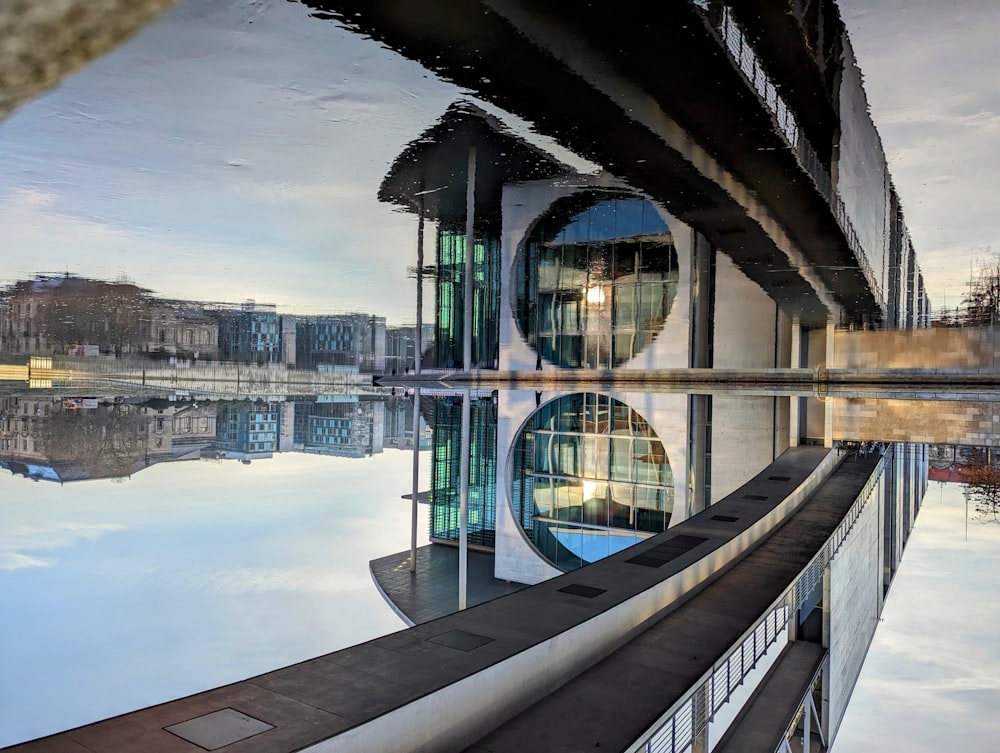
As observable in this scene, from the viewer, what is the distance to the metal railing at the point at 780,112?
5312 mm

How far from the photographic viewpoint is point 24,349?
12969 mm

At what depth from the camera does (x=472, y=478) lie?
2356 cm

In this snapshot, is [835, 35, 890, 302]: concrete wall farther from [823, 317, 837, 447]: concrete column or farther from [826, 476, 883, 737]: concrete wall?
[826, 476, 883, 737]: concrete wall

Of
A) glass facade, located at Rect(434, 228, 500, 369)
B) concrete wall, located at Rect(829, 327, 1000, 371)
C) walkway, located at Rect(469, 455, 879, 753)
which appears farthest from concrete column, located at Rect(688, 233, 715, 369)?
walkway, located at Rect(469, 455, 879, 753)

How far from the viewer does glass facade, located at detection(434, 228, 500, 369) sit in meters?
26.4

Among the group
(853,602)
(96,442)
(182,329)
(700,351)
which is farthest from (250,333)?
(853,602)

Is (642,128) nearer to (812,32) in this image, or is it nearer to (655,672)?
(812,32)

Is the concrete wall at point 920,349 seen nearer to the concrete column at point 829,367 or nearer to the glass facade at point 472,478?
the concrete column at point 829,367

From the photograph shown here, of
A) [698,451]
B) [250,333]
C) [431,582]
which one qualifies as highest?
[250,333]

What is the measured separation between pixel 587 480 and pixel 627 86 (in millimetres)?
16123

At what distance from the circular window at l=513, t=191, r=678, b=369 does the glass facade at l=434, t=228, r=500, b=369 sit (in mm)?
3451

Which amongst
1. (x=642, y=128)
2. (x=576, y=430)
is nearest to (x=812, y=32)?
(x=642, y=128)

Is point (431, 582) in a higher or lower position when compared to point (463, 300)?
lower

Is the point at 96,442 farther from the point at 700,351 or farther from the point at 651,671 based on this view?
the point at 700,351
